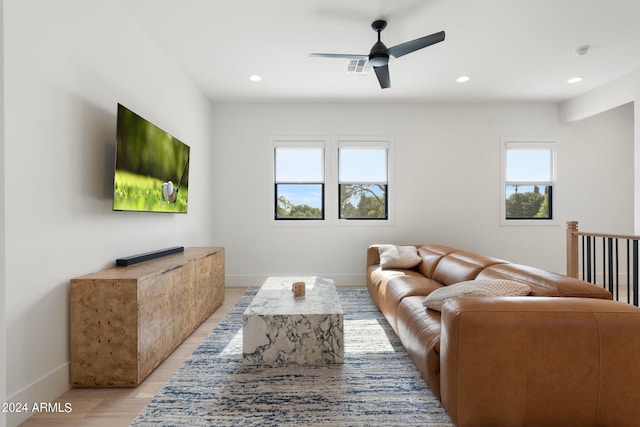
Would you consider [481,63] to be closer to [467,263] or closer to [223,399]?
[467,263]

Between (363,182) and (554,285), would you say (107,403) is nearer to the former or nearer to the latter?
(554,285)

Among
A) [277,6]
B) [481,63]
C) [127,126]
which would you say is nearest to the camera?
[127,126]

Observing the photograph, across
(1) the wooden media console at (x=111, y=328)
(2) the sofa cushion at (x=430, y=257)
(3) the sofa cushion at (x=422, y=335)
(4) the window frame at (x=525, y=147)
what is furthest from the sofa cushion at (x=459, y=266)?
(1) the wooden media console at (x=111, y=328)

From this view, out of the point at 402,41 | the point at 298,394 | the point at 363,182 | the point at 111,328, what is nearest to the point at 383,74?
the point at 402,41

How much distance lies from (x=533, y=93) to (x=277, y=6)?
3.91m

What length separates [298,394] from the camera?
2.07 metres

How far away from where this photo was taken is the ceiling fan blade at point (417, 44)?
2607mm

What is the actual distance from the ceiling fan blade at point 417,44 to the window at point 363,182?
2.41 m

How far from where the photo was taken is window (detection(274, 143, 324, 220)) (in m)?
5.25

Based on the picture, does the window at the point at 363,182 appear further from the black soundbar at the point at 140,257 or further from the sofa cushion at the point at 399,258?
the black soundbar at the point at 140,257

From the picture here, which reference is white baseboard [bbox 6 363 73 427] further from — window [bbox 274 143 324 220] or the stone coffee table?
window [bbox 274 143 324 220]

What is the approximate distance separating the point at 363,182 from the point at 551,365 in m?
3.92

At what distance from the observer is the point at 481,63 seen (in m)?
3.83

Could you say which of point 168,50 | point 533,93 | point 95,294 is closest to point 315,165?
point 168,50
